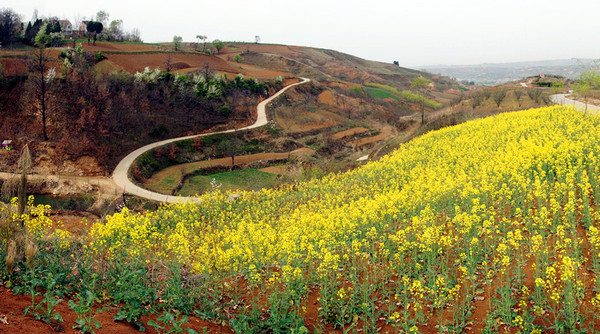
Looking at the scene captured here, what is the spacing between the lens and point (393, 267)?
9492 millimetres

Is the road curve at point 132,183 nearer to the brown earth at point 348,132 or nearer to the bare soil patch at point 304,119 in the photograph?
the bare soil patch at point 304,119

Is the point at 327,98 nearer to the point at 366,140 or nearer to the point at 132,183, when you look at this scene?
the point at 366,140

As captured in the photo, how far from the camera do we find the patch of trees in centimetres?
4528

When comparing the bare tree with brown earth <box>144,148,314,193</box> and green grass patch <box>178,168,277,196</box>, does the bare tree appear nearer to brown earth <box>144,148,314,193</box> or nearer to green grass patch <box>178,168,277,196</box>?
brown earth <box>144,148,314,193</box>

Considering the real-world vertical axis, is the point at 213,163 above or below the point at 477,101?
below

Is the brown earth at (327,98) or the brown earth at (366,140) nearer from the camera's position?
the brown earth at (366,140)

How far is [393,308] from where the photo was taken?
831 cm

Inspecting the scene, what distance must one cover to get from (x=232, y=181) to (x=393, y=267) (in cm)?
3790

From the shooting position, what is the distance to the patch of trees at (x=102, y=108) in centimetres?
4528

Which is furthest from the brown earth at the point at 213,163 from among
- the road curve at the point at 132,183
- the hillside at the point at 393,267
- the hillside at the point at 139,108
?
the hillside at the point at 393,267

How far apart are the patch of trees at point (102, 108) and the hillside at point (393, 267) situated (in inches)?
1491

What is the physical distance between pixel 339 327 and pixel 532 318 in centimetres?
365

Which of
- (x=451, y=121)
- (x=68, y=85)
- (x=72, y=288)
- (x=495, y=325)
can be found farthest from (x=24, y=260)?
(x=68, y=85)

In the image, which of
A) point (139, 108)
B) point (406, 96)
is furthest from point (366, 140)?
point (406, 96)
